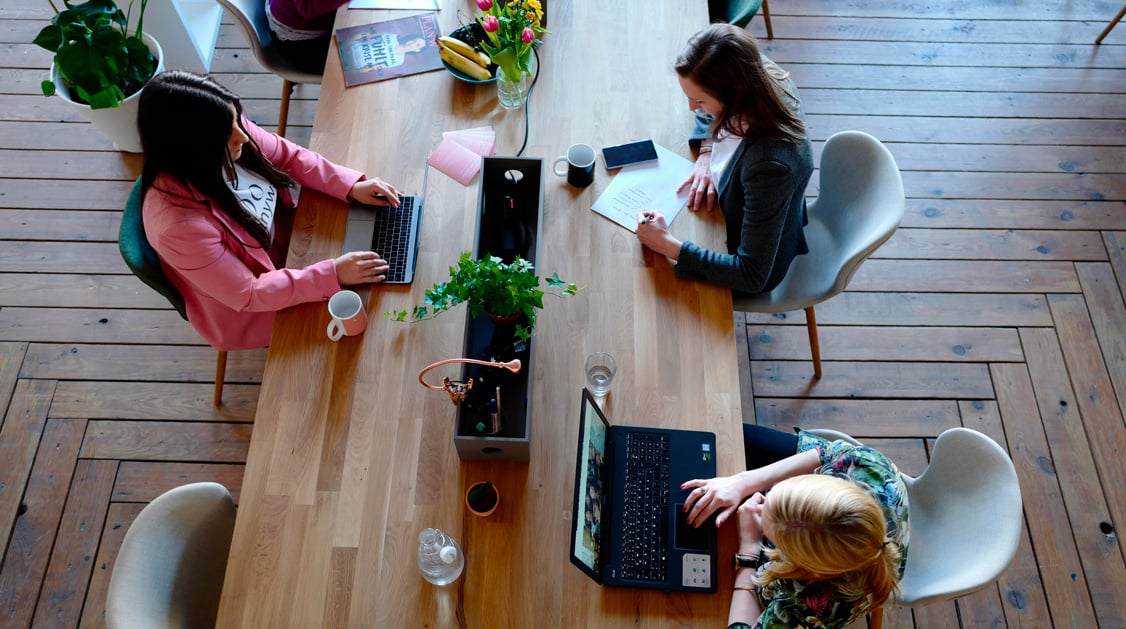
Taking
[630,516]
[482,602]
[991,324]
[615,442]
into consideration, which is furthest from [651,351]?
[991,324]

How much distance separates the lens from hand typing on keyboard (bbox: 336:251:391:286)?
6.42ft

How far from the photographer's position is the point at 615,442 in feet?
5.82

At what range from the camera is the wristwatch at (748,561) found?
162 cm

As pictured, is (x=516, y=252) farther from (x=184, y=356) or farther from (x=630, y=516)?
(x=184, y=356)

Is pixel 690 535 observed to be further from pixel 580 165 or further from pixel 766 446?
pixel 580 165

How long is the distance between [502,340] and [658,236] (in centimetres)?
53

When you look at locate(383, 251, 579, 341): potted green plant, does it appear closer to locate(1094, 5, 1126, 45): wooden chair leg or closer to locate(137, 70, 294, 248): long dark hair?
locate(137, 70, 294, 248): long dark hair

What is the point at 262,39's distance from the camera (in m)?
2.78

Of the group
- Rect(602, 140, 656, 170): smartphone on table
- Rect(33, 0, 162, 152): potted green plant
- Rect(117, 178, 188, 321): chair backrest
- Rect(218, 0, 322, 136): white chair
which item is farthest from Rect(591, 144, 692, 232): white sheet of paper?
Rect(33, 0, 162, 152): potted green plant

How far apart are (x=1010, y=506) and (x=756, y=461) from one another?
2.04 ft

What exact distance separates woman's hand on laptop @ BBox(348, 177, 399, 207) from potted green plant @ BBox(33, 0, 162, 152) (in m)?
1.20

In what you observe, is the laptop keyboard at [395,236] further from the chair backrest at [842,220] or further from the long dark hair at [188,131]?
the chair backrest at [842,220]

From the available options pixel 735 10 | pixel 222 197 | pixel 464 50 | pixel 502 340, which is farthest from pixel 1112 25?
pixel 222 197

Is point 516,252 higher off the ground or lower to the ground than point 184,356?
higher
